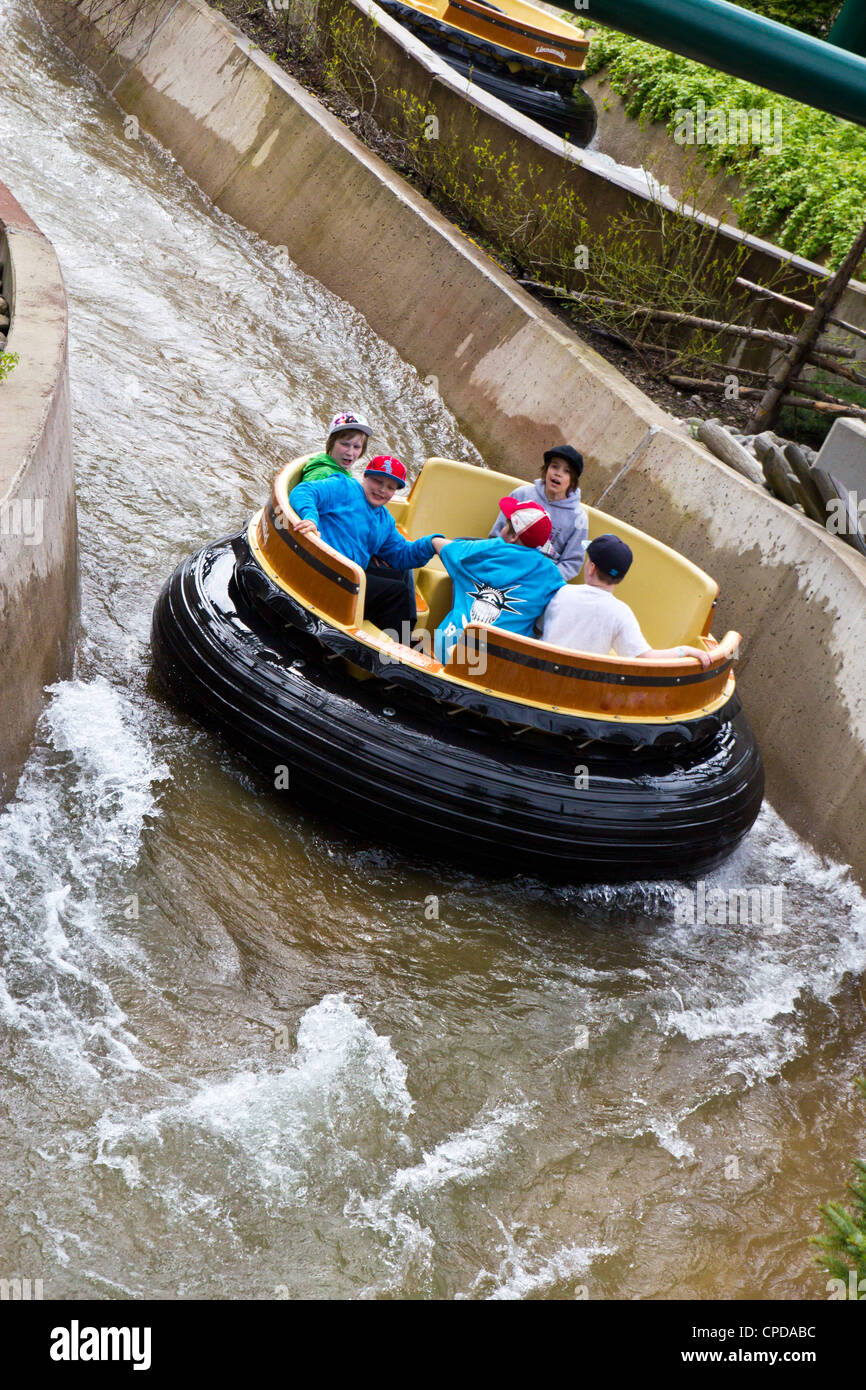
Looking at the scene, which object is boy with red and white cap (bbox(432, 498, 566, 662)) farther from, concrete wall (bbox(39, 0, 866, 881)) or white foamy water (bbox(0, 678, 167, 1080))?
concrete wall (bbox(39, 0, 866, 881))

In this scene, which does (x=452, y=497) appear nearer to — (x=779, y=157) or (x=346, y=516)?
(x=346, y=516)

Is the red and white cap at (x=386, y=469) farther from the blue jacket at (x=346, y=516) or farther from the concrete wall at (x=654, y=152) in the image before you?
the concrete wall at (x=654, y=152)

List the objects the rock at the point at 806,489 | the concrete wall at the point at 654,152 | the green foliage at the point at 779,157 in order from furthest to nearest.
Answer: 1. the concrete wall at the point at 654,152
2. the green foliage at the point at 779,157
3. the rock at the point at 806,489

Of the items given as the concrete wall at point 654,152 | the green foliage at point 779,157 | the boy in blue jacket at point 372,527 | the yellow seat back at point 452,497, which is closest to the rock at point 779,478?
the yellow seat back at point 452,497

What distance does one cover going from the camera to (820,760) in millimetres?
5684

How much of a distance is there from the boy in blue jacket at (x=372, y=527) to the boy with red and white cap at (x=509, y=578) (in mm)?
240

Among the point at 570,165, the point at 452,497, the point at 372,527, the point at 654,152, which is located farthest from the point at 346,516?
the point at 654,152

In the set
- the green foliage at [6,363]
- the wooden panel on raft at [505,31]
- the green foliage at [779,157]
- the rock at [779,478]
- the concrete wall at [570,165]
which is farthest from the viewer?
the wooden panel on raft at [505,31]

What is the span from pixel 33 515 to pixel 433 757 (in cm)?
177

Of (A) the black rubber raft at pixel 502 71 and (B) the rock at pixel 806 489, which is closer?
(B) the rock at pixel 806 489

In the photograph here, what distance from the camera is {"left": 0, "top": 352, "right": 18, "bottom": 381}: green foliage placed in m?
4.74

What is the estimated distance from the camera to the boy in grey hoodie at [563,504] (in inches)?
220

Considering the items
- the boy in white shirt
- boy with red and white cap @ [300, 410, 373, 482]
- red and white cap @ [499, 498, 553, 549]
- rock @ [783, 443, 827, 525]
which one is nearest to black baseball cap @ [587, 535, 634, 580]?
the boy in white shirt
